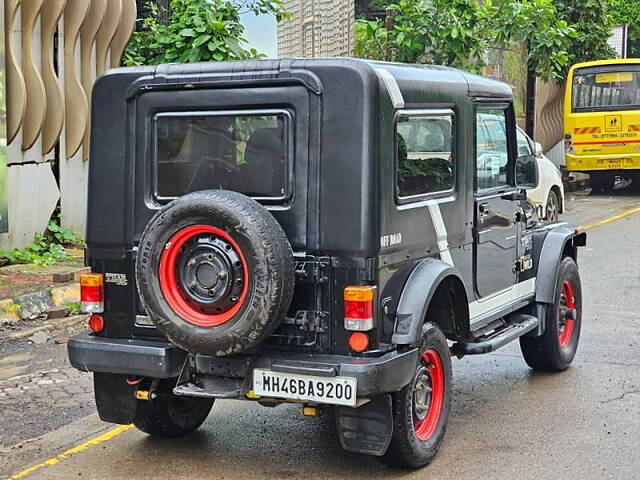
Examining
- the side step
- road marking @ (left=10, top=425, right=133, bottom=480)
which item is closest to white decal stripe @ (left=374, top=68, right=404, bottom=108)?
the side step

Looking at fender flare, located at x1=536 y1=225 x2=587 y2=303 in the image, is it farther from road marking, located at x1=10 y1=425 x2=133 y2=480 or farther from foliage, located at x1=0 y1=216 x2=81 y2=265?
foliage, located at x1=0 y1=216 x2=81 y2=265

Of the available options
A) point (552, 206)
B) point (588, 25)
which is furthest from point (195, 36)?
point (588, 25)

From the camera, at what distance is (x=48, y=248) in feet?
39.0

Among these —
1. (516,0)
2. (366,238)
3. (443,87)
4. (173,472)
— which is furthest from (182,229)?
(516,0)

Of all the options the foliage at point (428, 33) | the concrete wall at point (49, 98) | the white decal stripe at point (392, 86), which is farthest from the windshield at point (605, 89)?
the white decal stripe at point (392, 86)

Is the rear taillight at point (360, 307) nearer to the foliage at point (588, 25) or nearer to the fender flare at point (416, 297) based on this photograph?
the fender flare at point (416, 297)

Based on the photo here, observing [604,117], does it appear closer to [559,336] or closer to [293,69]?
[559,336]

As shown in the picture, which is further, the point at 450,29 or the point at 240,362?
the point at 450,29

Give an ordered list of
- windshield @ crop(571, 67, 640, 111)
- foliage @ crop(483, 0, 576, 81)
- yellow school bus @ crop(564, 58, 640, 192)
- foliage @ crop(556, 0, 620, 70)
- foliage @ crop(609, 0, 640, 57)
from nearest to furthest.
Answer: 1. foliage @ crop(483, 0, 576, 81)
2. yellow school bus @ crop(564, 58, 640, 192)
3. windshield @ crop(571, 67, 640, 111)
4. foliage @ crop(556, 0, 620, 70)
5. foliage @ crop(609, 0, 640, 57)

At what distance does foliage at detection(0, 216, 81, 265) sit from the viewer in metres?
11.2

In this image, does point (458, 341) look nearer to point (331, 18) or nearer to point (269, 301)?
point (269, 301)

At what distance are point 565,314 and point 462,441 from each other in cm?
209

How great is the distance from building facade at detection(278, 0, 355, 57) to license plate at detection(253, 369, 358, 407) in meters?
14.9

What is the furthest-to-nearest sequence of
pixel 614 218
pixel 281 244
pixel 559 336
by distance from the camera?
pixel 614 218 < pixel 559 336 < pixel 281 244
